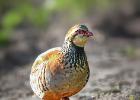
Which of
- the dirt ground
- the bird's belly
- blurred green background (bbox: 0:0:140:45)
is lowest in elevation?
the bird's belly

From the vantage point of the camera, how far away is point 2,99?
10.2 m

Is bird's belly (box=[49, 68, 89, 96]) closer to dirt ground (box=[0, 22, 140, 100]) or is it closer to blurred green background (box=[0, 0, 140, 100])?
dirt ground (box=[0, 22, 140, 100])

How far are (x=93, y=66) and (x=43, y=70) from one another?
486cm

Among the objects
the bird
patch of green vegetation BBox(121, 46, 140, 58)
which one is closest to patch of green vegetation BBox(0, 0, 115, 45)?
patch of green vegetation BBox(121, 46, 140, 58)

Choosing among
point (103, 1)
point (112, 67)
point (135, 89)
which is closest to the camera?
point (135, 89)

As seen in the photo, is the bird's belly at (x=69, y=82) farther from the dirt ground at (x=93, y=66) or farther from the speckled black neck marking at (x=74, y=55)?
the dirt ground at (x=93, y=66)

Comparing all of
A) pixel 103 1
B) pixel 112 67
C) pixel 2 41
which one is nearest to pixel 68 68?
pixel 112 67

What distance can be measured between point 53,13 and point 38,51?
3.23m

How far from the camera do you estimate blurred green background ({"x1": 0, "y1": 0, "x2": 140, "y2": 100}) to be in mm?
13367

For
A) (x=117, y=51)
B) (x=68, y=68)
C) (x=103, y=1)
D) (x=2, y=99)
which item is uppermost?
(x=103, y=1)

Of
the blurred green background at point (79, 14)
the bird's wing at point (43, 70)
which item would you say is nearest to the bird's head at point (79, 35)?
the bird's wing at point (43, 70)

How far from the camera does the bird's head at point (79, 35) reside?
25.1ft

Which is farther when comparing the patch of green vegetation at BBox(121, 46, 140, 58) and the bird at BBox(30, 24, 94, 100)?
the patch of green vegetation at BBox(121, 46, 140, 58)

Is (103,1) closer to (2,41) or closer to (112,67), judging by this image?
(2,41)
